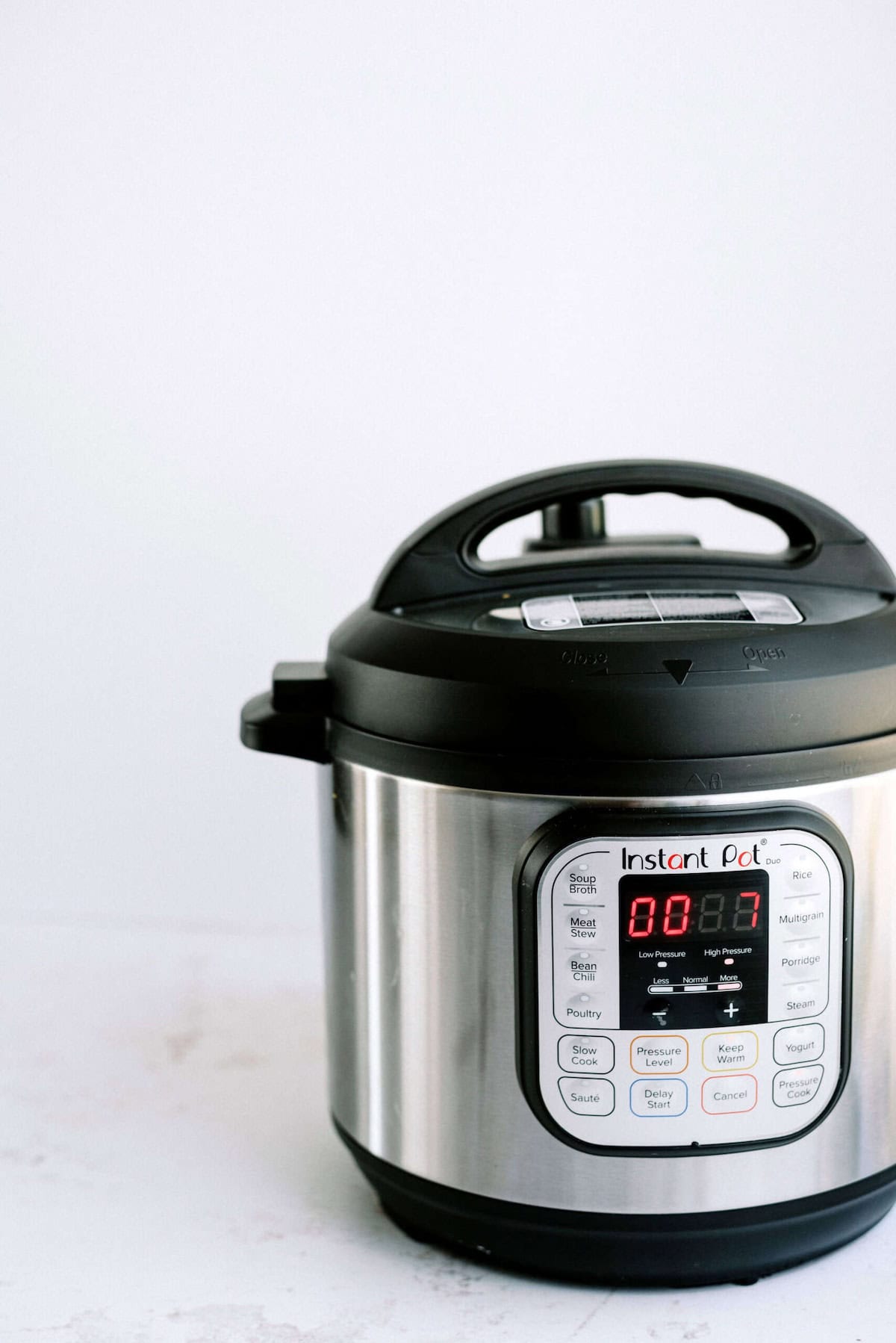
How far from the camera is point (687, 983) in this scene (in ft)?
1.82

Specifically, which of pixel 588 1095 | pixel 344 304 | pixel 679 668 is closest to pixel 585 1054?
pixel 588 1095

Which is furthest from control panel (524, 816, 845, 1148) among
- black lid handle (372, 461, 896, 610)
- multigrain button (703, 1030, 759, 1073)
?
black lid handle (372, 461, 896, 610)

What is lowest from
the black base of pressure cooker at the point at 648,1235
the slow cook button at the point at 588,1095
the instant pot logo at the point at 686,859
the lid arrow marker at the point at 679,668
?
the black base of pressure cooker at the point at 648,1235

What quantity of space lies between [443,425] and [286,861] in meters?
0.38

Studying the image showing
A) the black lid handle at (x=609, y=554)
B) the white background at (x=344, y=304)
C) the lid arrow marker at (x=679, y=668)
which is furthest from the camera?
the white background at (x=344, y=304)

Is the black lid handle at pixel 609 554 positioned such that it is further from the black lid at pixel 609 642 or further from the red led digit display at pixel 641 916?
the red led digit display at pixel 641 916

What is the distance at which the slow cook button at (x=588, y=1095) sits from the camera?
56 cm

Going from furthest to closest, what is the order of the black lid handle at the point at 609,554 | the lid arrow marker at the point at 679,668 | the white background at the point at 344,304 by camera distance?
1. the white background at the point at 344,304
2. the black lid handle at the point at 609,554
3. the lid arrow marker at the point at 679,668

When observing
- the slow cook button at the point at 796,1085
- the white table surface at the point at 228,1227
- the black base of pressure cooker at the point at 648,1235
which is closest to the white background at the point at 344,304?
the white table surface at the point at 228,1227

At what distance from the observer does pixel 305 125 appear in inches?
39.6

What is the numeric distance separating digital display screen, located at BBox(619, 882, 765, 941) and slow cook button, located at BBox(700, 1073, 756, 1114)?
0.20 ft

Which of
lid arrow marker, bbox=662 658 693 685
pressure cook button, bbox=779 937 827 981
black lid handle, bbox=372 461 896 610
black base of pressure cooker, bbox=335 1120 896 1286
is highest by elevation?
black lid handle, bbox=372 461 896 610

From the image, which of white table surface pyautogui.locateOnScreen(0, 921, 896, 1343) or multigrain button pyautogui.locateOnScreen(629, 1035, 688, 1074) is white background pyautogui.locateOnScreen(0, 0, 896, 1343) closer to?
white table surface pyautogui.locateOnScreen(0, 921, 896, 1343)

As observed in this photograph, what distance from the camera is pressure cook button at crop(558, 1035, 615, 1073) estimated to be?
1.85 feet
